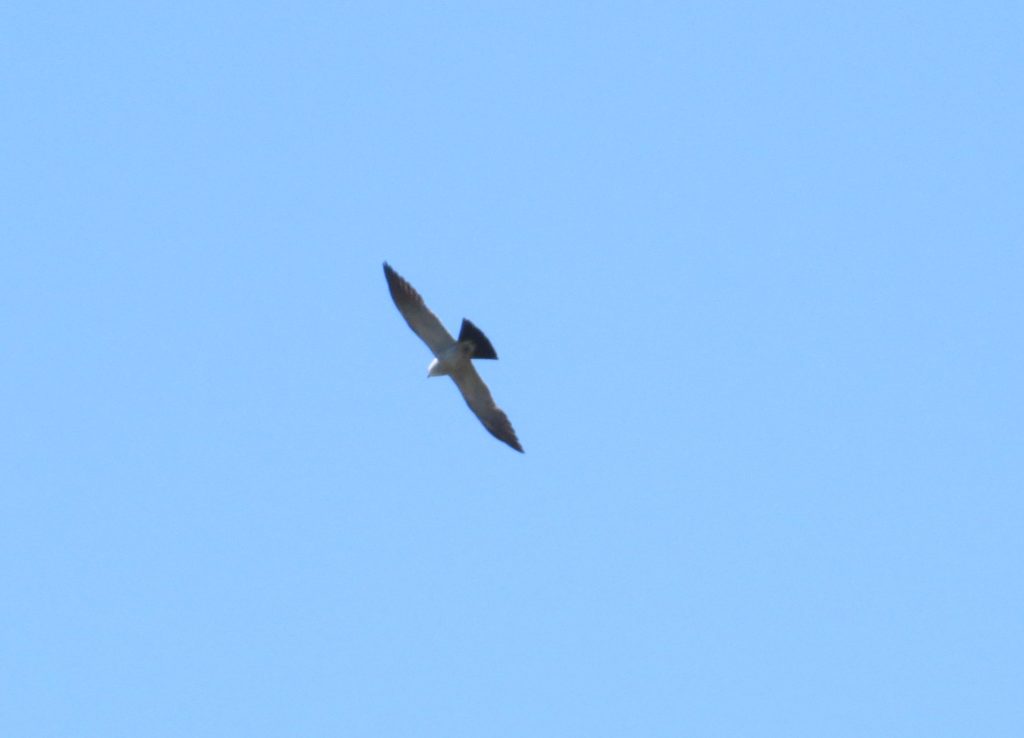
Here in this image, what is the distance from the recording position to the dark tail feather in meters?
29.3

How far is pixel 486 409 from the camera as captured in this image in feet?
102

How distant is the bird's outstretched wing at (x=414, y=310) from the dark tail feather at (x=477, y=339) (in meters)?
0.33

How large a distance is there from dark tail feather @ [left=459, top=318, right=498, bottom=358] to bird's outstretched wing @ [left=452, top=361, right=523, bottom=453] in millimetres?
673

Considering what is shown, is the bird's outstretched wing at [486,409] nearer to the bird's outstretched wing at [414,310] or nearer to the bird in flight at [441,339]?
the bird in flight at [441,339]

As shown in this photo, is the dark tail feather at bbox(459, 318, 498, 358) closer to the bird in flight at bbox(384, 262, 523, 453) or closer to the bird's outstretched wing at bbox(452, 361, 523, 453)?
the bird in flight at bbox(384, 262, 523, 453)

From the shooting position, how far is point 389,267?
97.8ft

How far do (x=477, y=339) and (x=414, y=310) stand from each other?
998 millimetres

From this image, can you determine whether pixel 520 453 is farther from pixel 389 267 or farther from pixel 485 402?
pixel 389 267

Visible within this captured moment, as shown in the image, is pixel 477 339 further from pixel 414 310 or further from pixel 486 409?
pixel 486 409

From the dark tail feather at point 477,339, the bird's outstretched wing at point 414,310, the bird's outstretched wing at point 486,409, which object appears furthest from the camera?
the bird's outstretched wing at point 486,409

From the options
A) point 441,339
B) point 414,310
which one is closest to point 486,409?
point 441,339

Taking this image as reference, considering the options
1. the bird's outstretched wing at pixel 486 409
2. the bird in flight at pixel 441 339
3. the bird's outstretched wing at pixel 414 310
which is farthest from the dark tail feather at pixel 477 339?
the bird's outstretched wing at pixel 486 409

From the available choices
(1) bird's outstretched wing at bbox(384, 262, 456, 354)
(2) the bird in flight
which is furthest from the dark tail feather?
(1) bird's outstretched wing at bbox(384, 262, 456, 354)

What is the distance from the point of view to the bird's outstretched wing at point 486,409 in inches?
1201
